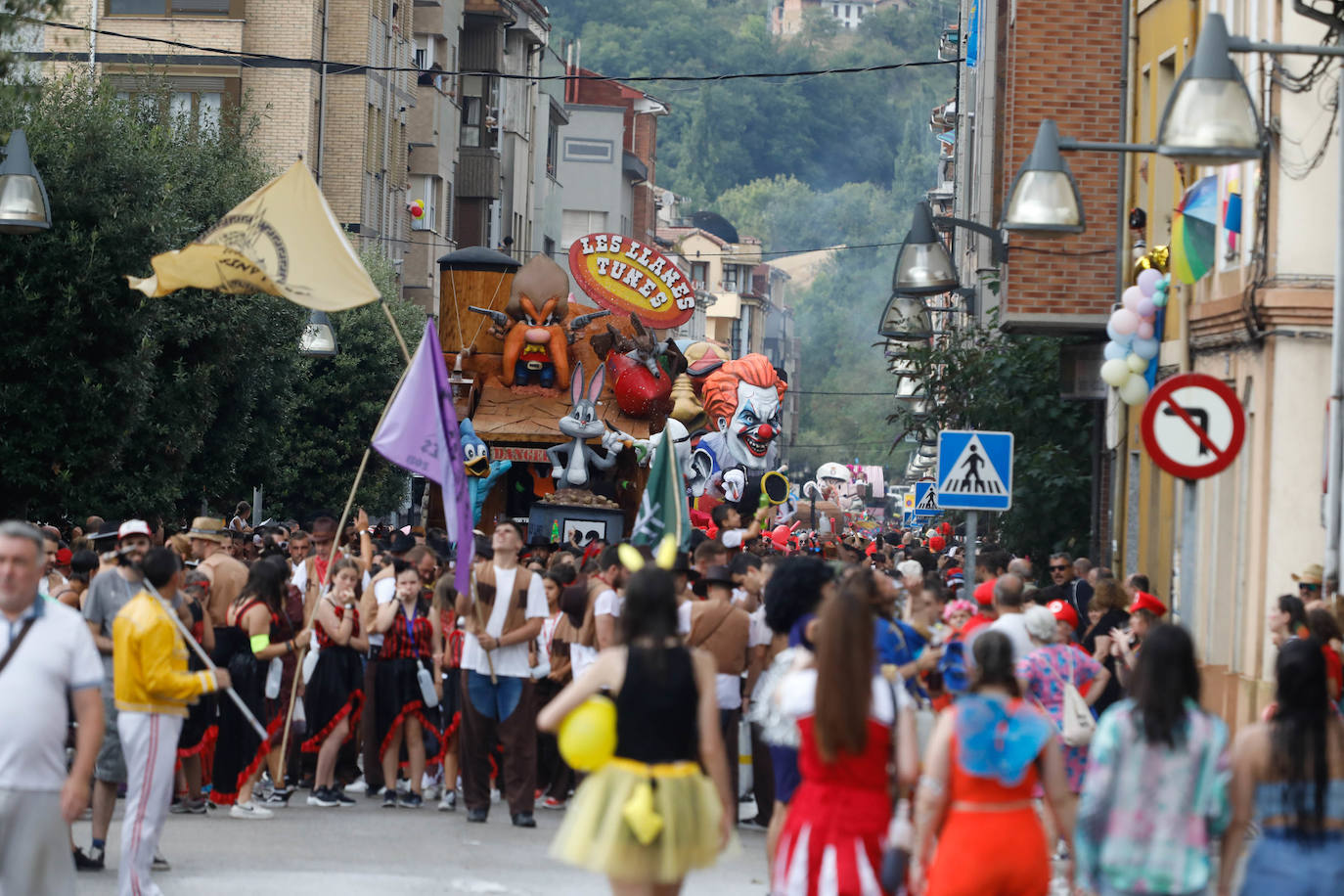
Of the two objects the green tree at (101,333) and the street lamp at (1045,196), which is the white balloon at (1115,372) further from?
the green tree at (101,333)

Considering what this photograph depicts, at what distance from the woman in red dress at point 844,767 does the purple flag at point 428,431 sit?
6.18m

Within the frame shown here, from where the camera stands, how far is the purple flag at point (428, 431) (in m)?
13.8

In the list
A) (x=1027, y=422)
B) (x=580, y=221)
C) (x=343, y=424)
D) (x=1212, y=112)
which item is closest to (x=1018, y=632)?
(x=1212, y=112)

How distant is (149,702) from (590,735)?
135 inches

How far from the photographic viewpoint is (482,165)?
63.3 metres

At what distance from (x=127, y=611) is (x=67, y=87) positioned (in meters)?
18.4

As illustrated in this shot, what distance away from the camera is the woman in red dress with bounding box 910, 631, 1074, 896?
23.6ft

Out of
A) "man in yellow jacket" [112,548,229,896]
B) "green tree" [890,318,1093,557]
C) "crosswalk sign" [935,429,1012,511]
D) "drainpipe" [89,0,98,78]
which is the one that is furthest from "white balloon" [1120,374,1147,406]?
"drainpipe" [89,0,98,78]

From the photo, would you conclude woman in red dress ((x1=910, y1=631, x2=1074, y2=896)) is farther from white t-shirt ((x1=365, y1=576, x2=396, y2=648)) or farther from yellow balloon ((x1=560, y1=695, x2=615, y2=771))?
white t-shirt ((x1=365, y1=576, x2=396, y2=648))

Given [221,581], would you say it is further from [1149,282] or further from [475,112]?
[475,112]

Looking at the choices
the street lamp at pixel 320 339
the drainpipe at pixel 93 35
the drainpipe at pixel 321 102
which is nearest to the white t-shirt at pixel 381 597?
the street lamp at pixel 320 339

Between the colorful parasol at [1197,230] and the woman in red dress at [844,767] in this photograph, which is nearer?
the woman in red dress at [844,767]

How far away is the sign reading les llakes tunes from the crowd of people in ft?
43.8

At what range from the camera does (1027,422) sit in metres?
24.6
